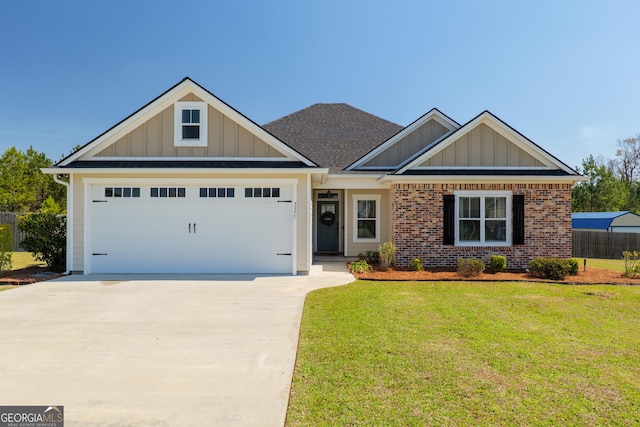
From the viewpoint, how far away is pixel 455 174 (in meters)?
11.6

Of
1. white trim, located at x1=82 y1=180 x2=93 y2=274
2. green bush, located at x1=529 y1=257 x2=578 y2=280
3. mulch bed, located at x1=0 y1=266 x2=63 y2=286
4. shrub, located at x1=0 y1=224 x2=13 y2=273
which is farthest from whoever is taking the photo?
white trim, located at x1=82 y1=180 x2=93 y2=274

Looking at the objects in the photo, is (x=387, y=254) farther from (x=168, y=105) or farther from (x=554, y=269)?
(x=168, y=105)

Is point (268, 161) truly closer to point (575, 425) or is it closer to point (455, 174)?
point (455, 174)

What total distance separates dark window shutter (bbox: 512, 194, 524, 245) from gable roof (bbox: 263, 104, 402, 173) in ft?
19.6

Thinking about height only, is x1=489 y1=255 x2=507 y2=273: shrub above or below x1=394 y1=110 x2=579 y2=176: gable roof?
below

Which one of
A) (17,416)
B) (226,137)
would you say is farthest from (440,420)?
(226,137)

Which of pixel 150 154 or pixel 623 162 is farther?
pixel 623 162

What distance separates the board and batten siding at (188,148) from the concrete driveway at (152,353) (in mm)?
4169

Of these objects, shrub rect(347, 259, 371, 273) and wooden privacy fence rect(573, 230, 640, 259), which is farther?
wooden privacy fence rect(573, 230, 640, 259)

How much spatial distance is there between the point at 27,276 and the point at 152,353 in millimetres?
8075

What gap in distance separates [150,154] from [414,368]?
9593 millimetres

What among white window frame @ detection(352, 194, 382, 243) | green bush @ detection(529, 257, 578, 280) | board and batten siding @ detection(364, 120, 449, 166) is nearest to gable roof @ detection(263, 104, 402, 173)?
board and batten siding @ detection(364, 120, 449, 166)

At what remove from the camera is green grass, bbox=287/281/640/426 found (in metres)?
3.07

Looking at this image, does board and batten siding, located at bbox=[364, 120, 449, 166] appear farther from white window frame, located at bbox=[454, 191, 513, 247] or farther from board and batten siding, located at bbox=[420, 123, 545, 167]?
white window frame, located at bbox=[454, 191, 513, 247]
